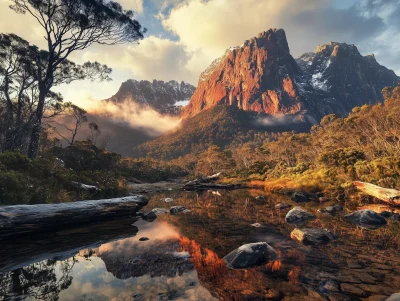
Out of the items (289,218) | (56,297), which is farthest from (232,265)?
(289,218)

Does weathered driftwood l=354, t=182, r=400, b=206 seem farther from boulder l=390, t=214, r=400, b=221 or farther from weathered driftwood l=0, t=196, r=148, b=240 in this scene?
weathered driftwood l=0, t=196, r=148, b=240

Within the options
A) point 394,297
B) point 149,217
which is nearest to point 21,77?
point 149,217

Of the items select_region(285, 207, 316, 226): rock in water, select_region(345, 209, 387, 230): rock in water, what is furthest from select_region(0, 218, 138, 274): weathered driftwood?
select_region(345, 209, 387, 230): rock in water

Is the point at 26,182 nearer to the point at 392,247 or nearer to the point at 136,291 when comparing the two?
the point at 136,291

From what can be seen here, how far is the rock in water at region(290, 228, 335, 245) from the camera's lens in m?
8.28

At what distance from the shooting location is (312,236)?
845 centimetres

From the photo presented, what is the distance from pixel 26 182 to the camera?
38.2 ft

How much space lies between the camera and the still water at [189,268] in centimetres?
488

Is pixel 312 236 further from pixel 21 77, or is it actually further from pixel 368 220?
pixel 21 77

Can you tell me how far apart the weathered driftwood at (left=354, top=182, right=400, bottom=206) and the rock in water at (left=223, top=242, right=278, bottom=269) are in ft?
45.2

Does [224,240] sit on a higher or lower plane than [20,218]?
lower

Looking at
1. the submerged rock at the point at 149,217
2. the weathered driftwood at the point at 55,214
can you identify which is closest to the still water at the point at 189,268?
the weathered driftwood at the point at 55,214

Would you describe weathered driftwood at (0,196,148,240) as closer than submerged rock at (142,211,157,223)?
Yes

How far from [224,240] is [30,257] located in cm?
640
